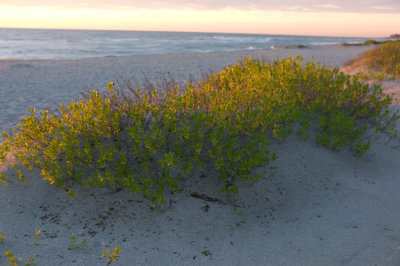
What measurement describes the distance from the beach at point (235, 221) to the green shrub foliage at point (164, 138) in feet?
0.80

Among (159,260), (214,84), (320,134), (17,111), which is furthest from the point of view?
(17,111)

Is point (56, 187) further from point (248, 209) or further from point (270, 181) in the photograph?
point (270, 181)

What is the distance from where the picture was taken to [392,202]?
12.2 feet

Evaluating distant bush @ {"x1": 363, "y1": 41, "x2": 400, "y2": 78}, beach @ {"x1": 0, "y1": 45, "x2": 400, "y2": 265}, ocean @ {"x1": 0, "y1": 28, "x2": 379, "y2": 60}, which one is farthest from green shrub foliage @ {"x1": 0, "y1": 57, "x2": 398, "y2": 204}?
ocean @ {"x1": 0, "y1": 28, "x2": 379, "y2": 60}

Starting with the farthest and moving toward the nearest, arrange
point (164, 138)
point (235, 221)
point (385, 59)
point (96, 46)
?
1. point (96, 46)
2. point (385, 59)
3. point (164, 138)
4. point (235, 221)

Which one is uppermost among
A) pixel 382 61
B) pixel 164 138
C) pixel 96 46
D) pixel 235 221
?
pixel 96 46

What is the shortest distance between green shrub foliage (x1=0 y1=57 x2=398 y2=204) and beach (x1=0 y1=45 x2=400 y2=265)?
244mm

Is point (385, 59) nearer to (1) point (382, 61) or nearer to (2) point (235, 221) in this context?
(1) point (382, 61)

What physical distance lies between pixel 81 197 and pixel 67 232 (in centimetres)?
50

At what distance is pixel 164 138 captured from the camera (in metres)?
3.43

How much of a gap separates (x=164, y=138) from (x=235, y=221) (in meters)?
1.27

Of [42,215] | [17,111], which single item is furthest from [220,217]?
[17,111]

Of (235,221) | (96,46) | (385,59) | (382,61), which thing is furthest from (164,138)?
(96,46)

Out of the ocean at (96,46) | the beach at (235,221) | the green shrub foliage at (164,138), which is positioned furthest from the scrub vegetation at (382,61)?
the ocean at (96,46)
